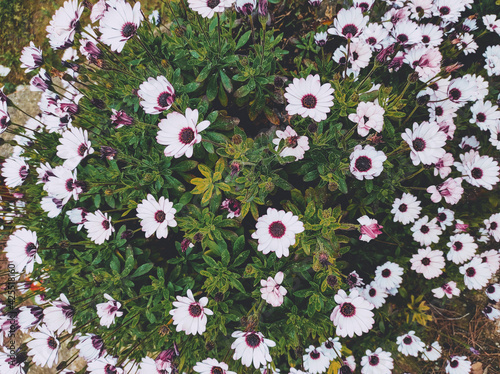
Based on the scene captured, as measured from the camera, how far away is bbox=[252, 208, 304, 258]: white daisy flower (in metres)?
2.09

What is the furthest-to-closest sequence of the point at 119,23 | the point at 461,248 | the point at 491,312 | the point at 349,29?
1. the point at 491,312
2. the point at 461,248
3. the point at 349,29
4. the point at 119,23

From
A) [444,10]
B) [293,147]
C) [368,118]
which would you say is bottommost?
[293,147]

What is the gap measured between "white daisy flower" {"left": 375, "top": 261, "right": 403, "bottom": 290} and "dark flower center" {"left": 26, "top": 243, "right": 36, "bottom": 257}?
2563mm

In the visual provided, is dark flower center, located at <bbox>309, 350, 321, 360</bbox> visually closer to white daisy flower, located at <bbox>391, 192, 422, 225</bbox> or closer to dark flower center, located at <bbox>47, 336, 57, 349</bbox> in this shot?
white daisy flower, located at <bbox>391, 192, 422, 225</bbox>

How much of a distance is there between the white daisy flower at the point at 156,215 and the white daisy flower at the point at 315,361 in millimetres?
1480

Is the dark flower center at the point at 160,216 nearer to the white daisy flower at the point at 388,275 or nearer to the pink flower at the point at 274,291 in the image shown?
the pink flower at the point at 274,291

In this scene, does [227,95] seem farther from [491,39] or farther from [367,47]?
[491,39]

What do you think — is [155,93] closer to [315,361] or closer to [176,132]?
[176,132]

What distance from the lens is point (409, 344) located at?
304cm

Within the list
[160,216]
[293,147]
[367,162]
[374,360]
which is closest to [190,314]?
[160,216]

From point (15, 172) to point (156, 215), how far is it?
1373 millimetres

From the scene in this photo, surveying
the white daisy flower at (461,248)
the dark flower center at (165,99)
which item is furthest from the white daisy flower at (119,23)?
the white daisy flower at (461,248)

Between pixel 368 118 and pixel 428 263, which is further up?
pixel 368 118

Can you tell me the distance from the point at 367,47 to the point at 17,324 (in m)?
3.01
